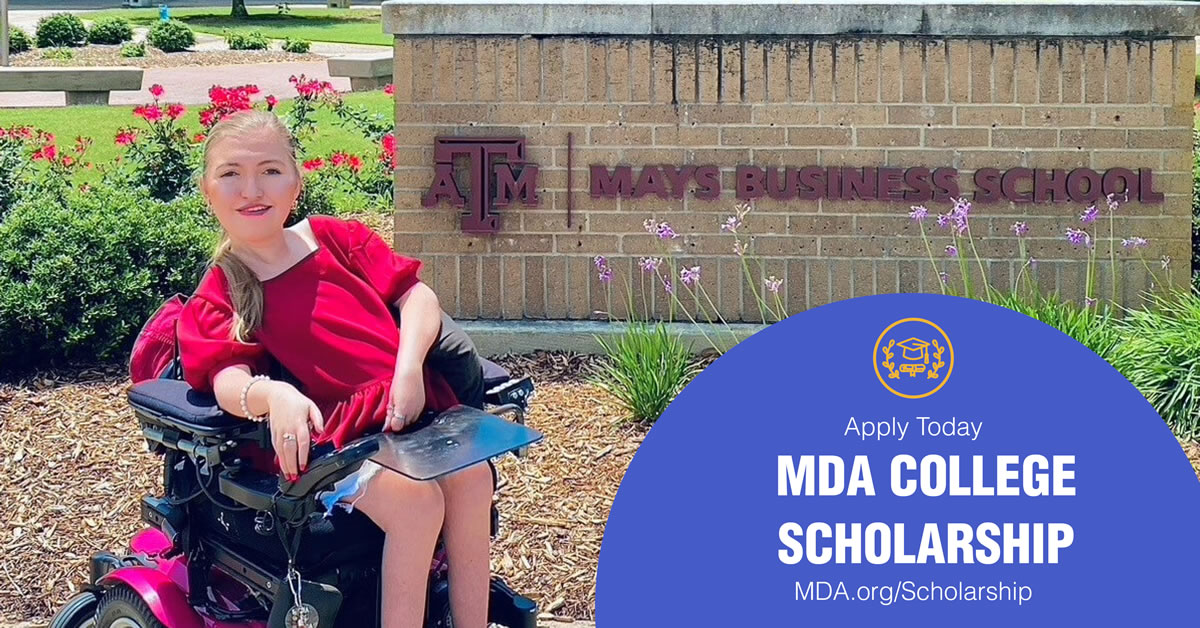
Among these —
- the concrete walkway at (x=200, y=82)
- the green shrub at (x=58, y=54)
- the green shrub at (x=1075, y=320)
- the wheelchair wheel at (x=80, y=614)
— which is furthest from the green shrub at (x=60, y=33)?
the wheelchair wheel at (x=80, y=614)

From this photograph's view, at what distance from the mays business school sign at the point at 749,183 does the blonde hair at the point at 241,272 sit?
3.15 meters

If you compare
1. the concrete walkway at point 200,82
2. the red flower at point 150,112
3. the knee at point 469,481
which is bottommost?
the knee at point 469,481

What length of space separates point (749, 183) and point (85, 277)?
2570 mm

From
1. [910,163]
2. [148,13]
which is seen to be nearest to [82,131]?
[910,163]

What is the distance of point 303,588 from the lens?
328cm

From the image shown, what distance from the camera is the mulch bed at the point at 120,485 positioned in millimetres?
4770

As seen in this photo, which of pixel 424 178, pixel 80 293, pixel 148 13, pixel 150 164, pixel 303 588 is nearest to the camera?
pixel 303 588

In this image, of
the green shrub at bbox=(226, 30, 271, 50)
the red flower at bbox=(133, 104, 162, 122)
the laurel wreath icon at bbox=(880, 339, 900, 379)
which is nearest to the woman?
the laurel wreath icon at bbox=(880, 339, 900, 379)

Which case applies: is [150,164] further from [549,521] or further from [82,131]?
[82,131]

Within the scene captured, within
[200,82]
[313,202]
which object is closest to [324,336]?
[313,202]

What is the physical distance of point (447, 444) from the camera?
10.7ft

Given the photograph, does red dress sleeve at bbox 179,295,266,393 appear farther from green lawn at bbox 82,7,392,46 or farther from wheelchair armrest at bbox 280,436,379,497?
green lawn at bbox 82,7,392,46

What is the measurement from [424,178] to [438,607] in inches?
132

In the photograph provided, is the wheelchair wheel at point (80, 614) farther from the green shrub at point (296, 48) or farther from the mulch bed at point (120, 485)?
the green shrub at point (296, 48)
